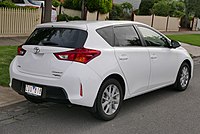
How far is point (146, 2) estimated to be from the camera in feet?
95.8

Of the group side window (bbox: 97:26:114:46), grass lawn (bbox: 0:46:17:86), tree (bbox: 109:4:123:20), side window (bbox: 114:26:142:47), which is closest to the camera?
side window (bbox: 97:26:114:46)

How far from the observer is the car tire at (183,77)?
701cm

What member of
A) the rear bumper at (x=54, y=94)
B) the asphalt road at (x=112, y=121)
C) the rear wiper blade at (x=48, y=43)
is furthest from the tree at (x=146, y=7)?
Result: the rear bumper at (x=54, y=94)

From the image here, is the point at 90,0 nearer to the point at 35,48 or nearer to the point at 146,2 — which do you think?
the point at 146,2

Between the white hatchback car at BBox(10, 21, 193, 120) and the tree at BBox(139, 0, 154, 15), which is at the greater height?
the tree at BBox(139, 0, 154, 15)

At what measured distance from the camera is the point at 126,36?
5531 mm

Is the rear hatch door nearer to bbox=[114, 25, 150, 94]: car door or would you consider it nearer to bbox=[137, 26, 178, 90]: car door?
bbox=[114, 25, 150, 94]: car door

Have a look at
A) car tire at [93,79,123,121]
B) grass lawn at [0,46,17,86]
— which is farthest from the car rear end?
grass lawn at [0,46,17,86]

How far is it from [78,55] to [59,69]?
0.33 meters

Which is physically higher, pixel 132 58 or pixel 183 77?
pixel 132 58

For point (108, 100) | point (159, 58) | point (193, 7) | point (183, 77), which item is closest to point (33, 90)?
point (108, 100)

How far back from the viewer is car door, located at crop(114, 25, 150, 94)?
521 cm

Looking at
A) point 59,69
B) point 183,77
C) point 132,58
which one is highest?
point 132,58

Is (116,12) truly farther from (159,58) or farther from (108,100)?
(108,100)
